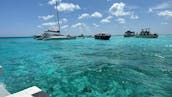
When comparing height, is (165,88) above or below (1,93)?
below

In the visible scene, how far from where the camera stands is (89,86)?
858cm

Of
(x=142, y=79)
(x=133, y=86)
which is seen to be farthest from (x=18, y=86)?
(x=142, y=79)

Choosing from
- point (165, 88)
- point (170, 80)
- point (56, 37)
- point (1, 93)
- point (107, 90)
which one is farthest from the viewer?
point (56, 37)

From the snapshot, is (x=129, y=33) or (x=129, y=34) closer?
(x=129, y=33)

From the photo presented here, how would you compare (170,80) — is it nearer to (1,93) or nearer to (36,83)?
(36,83)

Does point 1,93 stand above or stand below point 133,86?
above

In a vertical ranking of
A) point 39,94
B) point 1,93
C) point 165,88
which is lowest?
point 165,88

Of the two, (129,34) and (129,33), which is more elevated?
(129,33)

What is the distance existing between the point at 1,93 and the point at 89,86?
17.2 feet

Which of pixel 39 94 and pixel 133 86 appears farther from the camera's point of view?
pixel 133 86

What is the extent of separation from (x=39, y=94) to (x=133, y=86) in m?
6.87

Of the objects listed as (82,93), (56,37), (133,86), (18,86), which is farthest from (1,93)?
(56,37)

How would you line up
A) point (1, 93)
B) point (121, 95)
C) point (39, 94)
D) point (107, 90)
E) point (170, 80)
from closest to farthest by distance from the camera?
point (39, 94), point (1, 93), point (121, 95), point (107, 90), point (170, 80)

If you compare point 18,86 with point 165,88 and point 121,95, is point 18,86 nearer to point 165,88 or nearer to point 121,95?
point 121,95
